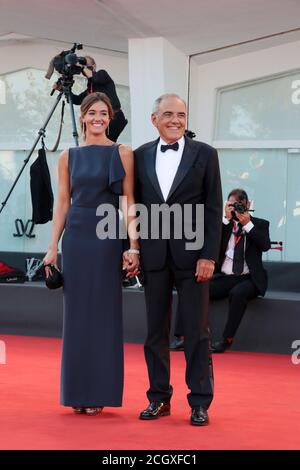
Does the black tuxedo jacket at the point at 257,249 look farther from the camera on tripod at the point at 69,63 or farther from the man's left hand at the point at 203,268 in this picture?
the man's left hand at the point at 203,268

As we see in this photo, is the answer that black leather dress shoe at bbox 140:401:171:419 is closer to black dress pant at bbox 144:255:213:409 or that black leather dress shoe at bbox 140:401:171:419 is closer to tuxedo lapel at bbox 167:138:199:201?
black dress pant at bbox 144:255:213:409

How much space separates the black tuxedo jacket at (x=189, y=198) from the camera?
3.86 meters

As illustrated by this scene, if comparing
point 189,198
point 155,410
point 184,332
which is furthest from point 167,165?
point 155,410

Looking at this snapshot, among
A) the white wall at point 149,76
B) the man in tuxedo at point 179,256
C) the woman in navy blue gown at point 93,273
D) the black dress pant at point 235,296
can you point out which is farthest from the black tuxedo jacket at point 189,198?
the white wall at point 149,76

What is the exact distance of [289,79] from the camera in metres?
8.30

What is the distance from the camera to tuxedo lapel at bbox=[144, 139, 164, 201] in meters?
3.90

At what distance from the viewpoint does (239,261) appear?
21.7 ft

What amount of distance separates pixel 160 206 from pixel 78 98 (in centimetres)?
307

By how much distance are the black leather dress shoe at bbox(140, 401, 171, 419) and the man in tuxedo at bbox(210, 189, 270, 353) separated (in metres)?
2.53

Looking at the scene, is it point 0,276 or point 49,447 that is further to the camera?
point 0,276

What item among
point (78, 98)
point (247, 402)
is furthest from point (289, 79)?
point (247, 402)

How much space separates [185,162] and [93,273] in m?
0.64

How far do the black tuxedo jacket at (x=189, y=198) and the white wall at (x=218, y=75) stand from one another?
14.9ft

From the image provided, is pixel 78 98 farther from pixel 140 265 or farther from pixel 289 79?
pixel 140 265
